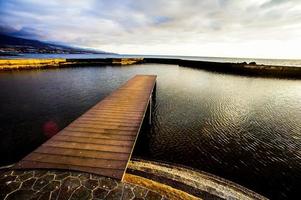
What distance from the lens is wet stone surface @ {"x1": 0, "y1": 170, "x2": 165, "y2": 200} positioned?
398 cm

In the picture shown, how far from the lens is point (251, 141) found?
9.68m

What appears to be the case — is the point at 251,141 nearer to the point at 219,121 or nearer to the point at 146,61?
the point at 219,121

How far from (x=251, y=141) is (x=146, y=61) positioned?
2312 inches

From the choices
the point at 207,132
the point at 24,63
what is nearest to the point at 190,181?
the point at 207,132


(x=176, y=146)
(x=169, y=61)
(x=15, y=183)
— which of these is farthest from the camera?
(x=169, y=61)

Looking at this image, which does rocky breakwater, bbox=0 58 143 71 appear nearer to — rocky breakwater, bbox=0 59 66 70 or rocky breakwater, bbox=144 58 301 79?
rocky breakwater, bbox=0 59 66 70

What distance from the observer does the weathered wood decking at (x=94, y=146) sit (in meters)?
4.98

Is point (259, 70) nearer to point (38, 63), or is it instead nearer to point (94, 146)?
point (94, 146)

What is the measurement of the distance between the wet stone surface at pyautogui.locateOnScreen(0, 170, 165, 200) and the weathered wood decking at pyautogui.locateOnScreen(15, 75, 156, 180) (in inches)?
9.1

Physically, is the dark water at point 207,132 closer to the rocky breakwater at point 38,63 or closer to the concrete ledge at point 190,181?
the concrete ledge at point 190,181

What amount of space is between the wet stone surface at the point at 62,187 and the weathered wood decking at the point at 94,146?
9.1 inches

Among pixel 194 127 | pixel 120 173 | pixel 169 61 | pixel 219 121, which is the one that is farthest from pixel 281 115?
pixel 169 61

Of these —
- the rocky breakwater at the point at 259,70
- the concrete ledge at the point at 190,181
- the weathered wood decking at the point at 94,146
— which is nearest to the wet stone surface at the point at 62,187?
the weathered wood decking at the point at 94,146

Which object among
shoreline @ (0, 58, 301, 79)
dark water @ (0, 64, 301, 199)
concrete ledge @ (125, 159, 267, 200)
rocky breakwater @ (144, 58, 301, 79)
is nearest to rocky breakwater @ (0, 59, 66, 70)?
shoreline @ (0, 58, 301, 79)
